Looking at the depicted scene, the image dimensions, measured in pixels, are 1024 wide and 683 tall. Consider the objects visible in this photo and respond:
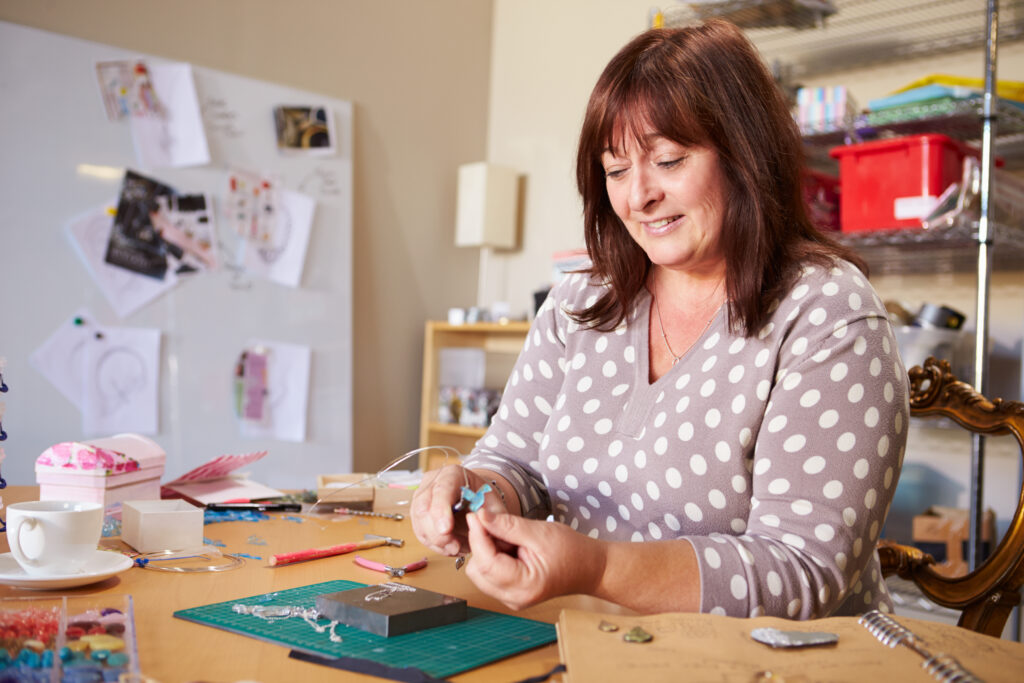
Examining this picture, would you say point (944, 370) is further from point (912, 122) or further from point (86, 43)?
point (86, 43)

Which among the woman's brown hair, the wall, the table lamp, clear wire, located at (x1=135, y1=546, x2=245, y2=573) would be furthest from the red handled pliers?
the table lamp

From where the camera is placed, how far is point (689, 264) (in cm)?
107

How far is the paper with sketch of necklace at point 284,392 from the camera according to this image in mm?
2770

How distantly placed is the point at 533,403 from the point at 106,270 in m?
1.71

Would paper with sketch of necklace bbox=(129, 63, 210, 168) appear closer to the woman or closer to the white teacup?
the woman

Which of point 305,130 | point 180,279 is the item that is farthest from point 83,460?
point 305,130

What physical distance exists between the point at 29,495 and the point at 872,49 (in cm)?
234

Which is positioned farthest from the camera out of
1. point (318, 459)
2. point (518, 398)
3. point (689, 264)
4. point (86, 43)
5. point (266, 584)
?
point (318, 459)

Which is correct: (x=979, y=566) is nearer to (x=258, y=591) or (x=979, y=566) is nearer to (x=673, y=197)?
(x=673, y=197)

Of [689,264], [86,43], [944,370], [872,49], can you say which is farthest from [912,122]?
[86,43]

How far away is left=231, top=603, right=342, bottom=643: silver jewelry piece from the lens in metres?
0.72

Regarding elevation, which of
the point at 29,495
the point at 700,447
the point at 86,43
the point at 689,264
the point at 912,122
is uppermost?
the point at 86,43

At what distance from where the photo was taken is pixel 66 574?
2.63 feet

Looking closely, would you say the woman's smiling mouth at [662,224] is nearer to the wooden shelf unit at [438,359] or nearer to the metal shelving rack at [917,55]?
the metal shelving rack at [917,55]
